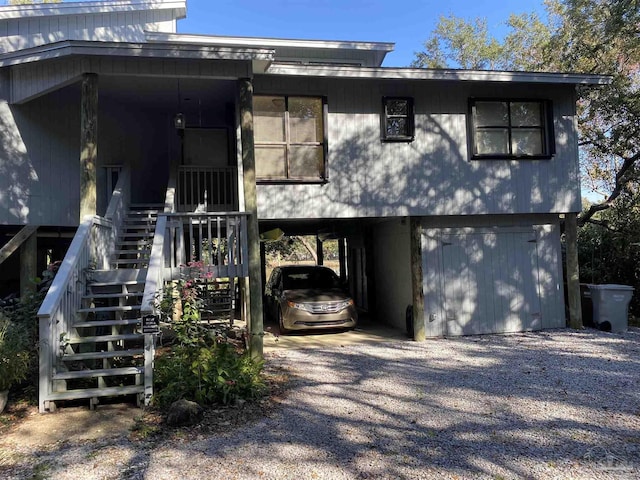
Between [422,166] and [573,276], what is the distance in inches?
153

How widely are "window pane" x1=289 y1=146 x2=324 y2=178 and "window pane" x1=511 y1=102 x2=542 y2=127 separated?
4.06 metres

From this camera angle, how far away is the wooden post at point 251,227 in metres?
6.85

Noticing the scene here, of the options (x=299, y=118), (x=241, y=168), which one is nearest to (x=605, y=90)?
(x=299, y=118)

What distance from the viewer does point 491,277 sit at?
9.25 m

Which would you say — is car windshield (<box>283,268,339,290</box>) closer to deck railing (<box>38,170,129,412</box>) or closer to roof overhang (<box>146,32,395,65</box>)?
deck railing (<box>38,170,129,412</box>)

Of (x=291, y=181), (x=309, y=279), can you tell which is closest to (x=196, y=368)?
(x=291, y=181)

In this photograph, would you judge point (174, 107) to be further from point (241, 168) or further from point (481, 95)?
point (481, 95)

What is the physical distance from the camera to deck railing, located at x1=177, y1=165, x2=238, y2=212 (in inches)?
361

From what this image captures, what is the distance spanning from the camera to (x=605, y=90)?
469 inches

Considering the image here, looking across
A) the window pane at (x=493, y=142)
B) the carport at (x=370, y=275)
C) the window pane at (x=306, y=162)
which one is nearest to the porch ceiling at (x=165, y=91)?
the window pane at (x=306, y=162)

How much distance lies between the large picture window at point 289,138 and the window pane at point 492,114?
3.18 metres

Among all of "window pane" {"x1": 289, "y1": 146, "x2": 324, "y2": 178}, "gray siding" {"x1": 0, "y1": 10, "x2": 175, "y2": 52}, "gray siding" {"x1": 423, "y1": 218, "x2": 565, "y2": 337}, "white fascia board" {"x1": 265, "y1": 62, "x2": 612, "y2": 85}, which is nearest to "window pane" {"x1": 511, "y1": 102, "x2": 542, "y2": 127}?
"white fascia board" {"x1": 265, "y1": 62, "x2": 612, "y2": 85}

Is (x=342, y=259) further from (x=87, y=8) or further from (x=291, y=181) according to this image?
(x=87, y=8)

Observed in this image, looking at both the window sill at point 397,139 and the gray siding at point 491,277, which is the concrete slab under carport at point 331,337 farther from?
the window sill at point 397,139
